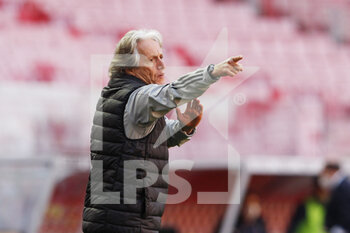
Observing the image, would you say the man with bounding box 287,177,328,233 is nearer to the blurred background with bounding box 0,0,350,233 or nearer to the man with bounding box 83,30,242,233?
the blurred background with bounding box 0,0,350,233

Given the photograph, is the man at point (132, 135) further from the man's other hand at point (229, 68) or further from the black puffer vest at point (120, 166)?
the man's other hand at point (229, 68)

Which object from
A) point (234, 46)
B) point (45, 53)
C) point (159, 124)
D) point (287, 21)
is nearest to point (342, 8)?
point (287, 21)

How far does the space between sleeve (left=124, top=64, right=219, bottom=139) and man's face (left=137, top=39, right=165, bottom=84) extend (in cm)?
17

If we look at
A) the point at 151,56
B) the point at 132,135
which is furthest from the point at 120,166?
the point at 151,56

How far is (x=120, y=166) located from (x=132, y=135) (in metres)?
0.12

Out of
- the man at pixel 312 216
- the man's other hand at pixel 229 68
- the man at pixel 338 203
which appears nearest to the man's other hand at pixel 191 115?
the man's other hand at pixel 229 68

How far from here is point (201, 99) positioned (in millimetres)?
7449

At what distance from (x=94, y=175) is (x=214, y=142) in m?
4.58

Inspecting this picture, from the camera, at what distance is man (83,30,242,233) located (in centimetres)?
290

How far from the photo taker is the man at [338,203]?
673 cm

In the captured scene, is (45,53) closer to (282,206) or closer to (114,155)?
(282,206)

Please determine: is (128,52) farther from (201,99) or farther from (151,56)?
(201,99)

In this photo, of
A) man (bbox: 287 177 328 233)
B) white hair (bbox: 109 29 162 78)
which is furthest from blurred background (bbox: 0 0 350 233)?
white hair (bbox: 109 29 162 78)

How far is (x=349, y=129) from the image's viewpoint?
837cm
